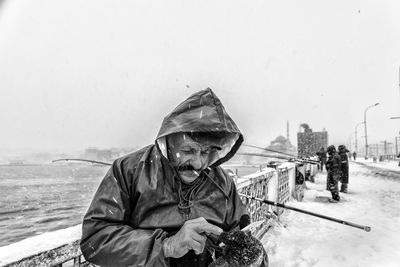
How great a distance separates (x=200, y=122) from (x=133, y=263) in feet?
2.56

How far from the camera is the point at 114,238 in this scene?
50.0 inches

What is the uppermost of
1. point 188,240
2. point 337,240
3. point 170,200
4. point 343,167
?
point 170,200

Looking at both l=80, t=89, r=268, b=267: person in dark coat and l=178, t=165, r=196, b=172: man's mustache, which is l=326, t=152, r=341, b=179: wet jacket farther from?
l=178, t=165, r=196, b=172: man's mustache

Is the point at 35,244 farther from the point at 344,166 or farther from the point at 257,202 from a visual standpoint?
the point at 344,166

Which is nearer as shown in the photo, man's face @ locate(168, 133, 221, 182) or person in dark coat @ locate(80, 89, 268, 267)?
person in dark coat @ locate(80, 89, 268, 267)

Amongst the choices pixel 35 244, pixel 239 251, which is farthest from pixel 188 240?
pixel 35 244

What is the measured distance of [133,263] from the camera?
125 centimetres

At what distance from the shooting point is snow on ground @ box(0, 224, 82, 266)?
4.17 feet

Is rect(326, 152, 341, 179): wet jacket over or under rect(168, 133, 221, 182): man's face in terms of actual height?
under

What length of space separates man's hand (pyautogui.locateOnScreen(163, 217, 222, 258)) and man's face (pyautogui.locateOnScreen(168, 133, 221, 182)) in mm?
343

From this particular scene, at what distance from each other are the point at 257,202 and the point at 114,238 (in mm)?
4453

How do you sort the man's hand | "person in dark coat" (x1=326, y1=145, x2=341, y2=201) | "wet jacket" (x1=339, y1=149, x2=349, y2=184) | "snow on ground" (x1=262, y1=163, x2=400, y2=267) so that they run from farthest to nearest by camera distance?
1. "wet jacket" (x1=339, y1=149, x2=349, y2=184)
2. "person in dark coat" (x1=326, y1=145, x2=341, y2=201)
3. "snow on ground" (x1=262, y1=163, x2=400, y2=267)
4. the man's hand

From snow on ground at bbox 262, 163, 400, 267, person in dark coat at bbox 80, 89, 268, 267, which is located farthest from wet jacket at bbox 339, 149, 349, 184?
person in dark coat at bbox 80, 89, 268, 267

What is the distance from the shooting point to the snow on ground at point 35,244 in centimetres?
127
